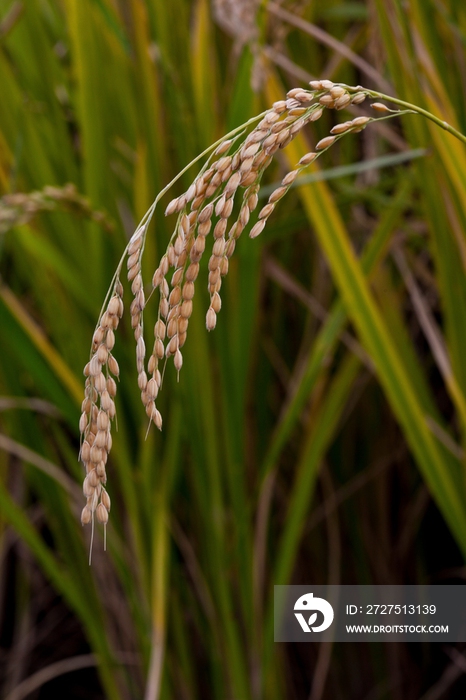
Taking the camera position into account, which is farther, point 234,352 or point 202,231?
point 234,352

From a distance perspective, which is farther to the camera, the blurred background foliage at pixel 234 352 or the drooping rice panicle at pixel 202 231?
the blurred background foliage at pixel 234 352

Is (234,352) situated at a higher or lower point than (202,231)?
higher

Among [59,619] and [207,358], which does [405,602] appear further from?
[59,619]

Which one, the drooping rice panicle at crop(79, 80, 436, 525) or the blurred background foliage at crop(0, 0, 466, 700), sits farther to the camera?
the blurred background foliage at crop(0, 0, 466, 700)

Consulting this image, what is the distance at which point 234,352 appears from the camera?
0.87m

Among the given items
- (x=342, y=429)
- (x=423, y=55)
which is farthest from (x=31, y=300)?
(x=423, y=55)

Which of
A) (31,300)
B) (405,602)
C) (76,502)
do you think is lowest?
(405,602)

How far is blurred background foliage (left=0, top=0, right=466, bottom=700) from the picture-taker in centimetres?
81

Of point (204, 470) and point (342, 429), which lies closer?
point (204, 470)

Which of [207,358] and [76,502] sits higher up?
[207,358]

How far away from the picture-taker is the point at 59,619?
A: 4.59 feet

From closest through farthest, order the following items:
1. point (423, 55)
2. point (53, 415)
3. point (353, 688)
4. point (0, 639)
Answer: point (423, 55) < point (53, 415) < point (353, 688) < point (0, 639)

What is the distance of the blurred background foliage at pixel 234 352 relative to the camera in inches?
31.7

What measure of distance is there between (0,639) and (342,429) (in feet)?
3.10
